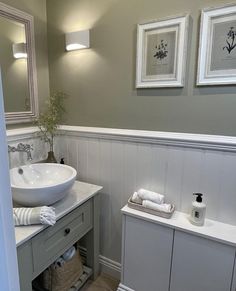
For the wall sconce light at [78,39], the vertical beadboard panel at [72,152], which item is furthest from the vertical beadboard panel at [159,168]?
the wall sconce light at [78,39]

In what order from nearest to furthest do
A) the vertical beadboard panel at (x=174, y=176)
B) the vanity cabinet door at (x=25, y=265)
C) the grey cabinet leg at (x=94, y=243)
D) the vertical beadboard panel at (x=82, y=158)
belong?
the vanity cabinet door at (x=25, y=265) → the vertical beadboard panel at (x=174, y=176) → the grey cabinet leg at (x=94, y=243) → the vertical beadboard panel at (x=82, y=158)

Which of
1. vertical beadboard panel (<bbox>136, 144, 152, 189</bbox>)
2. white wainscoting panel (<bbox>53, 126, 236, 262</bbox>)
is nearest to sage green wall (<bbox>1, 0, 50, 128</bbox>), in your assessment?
white wainscoting panel (<bbox>53, 126, 236, 262</bbox>)

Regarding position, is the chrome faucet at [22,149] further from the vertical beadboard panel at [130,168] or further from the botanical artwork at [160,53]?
the botanical artwork at [160,53]

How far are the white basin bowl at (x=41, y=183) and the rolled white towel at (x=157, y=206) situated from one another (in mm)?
466

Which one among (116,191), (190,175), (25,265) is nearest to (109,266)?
(116,191)

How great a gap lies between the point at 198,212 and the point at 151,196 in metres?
0.28

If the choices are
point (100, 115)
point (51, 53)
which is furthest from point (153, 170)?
point (51, 53)

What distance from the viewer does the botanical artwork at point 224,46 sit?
1071mm

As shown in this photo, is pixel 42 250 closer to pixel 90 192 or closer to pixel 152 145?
pixel 90 192

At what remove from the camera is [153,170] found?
1356 millimetres

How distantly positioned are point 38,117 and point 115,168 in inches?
28.5

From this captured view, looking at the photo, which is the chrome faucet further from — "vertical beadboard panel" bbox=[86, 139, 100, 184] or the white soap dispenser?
the white soap dispenser

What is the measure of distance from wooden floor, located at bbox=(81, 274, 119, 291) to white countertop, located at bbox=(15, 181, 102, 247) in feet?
2.40

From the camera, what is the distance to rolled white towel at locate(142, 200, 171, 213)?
4.07ft
